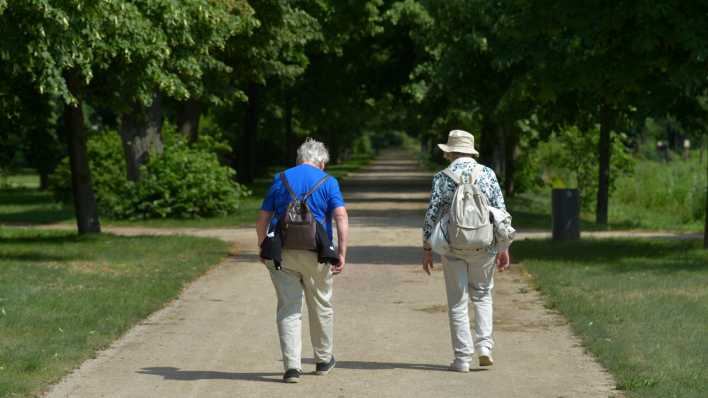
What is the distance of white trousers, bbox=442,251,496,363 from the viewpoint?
29.7 feet

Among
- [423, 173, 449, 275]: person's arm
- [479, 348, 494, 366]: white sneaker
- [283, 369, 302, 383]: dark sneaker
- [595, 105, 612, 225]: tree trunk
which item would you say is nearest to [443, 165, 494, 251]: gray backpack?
[423, 173, 449, 275]: person's arm

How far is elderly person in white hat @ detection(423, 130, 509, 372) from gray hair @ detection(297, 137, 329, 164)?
82cm

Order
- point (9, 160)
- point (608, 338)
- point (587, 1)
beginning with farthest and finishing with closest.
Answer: point (9, 160) → point (587, 1) → point (608, 338)

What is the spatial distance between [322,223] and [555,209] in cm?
1205

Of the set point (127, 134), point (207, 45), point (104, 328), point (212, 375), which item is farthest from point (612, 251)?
point (127, 134)

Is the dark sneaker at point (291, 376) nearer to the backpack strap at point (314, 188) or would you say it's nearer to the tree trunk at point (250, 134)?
the backpack strap at point (314, 188)

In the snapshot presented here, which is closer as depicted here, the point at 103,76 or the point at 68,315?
the point at 68,315

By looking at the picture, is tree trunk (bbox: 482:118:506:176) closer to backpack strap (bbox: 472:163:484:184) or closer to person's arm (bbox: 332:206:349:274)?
backpack strap (bbox: 472:163:484:184)

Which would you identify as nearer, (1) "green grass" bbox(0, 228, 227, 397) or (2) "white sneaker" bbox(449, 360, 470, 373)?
(2) "white sneaker" bbox(449, 360, 470, 373)

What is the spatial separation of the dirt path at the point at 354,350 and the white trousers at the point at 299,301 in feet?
0.70

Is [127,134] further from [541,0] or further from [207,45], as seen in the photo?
[541,0]

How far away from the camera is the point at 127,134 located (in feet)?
96.2

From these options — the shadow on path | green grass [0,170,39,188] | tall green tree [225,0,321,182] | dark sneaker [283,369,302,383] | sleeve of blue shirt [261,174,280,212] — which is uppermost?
tall green tree [225,0,321,182]

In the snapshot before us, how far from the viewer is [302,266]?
8.60m
